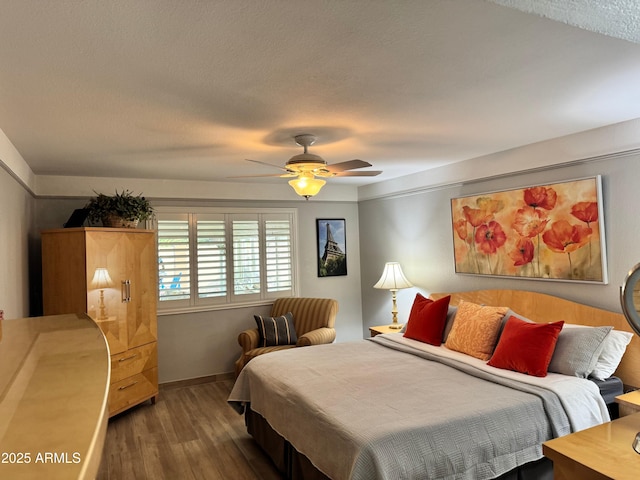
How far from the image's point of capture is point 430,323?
3986 millimetres

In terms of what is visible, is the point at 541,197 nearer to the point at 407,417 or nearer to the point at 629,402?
the point at 629,402

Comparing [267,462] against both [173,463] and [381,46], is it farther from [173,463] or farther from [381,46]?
[381,46]

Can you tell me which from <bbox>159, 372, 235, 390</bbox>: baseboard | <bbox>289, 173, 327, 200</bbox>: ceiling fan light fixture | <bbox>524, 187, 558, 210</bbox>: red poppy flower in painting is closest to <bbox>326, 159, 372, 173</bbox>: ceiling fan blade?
<bbox>289, 173, 327, 200</bbox>: ceiling fan light fixture

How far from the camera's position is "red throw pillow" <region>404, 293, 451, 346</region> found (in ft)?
12.9

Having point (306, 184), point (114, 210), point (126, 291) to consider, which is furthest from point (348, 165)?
point (126, 291)

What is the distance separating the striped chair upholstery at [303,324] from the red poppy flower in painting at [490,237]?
6.09 ft

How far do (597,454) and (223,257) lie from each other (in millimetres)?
4551

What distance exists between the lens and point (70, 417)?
49cm

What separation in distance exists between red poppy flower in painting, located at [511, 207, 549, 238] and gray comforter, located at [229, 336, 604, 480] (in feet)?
4.53

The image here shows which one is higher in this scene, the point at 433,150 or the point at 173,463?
the point at 433,150

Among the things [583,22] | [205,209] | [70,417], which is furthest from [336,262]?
[70,417]

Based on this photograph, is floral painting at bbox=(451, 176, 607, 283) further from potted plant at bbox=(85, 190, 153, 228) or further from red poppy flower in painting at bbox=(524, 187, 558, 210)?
potted plant at bbox=(85, 190, 153, 228)

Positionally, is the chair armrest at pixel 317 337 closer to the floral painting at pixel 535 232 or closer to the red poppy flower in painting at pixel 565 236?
the floral painting at pixel 535 232

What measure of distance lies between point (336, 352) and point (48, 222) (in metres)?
3.39
